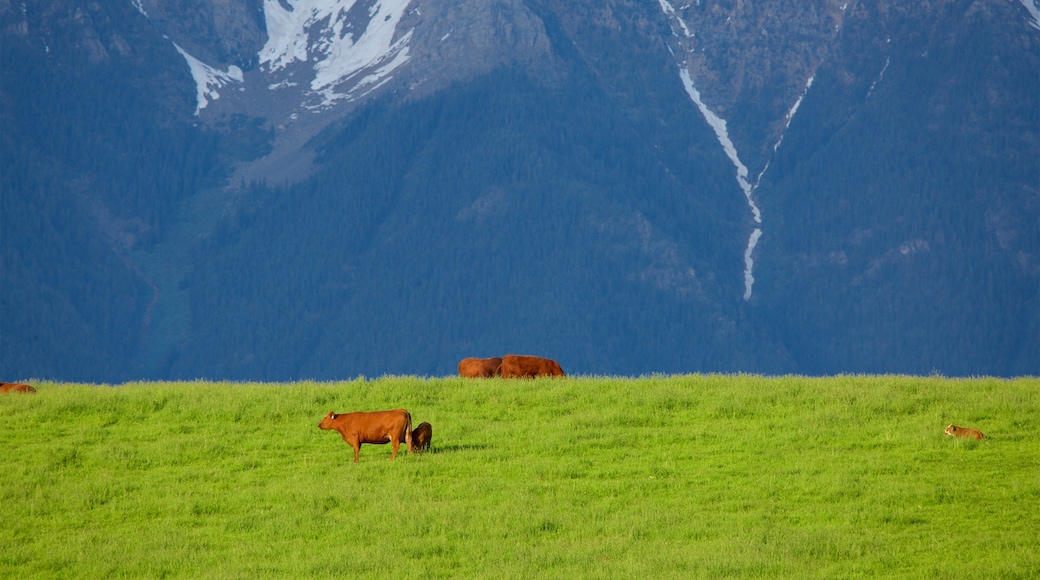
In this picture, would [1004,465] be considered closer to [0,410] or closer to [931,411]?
[931,411]

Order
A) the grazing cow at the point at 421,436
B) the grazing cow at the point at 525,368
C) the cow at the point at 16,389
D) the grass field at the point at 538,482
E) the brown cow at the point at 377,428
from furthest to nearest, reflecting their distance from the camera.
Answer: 1. the grazing cow at the point at 525,368
2. the cow at the point at 16,389
3. the grazing cow at the point at 421,436
4. the brown cow at the point at 377,428
5. the grass field at the point at 538,482

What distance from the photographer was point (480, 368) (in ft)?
121

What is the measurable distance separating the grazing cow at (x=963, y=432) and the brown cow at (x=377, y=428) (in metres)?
11.3

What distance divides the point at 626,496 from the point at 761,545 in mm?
3530

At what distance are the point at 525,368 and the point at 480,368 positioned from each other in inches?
73.5

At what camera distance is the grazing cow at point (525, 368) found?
35375mm

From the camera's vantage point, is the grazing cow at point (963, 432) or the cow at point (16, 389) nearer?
the grazing cow at point (963, 432)

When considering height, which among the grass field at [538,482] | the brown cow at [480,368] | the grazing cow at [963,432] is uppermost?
the grass field at [538,482]

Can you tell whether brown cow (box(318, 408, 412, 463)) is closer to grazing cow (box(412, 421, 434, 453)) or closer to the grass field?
grazing cow (box(412, 421, 434, 453))

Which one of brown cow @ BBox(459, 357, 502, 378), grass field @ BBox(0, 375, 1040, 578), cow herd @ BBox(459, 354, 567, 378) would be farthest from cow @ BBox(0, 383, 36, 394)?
brown cow @ BBox(459, 357, 502, 378)

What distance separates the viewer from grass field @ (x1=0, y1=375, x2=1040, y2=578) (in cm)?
2106

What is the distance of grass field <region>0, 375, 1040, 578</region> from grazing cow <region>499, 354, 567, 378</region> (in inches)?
97.6

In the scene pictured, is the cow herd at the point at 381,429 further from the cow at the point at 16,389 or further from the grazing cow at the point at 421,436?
the cow at the point at 16,389

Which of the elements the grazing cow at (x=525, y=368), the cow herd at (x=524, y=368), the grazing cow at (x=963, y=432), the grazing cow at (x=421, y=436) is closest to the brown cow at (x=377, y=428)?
the grazing cow at (x=421, y=436)
